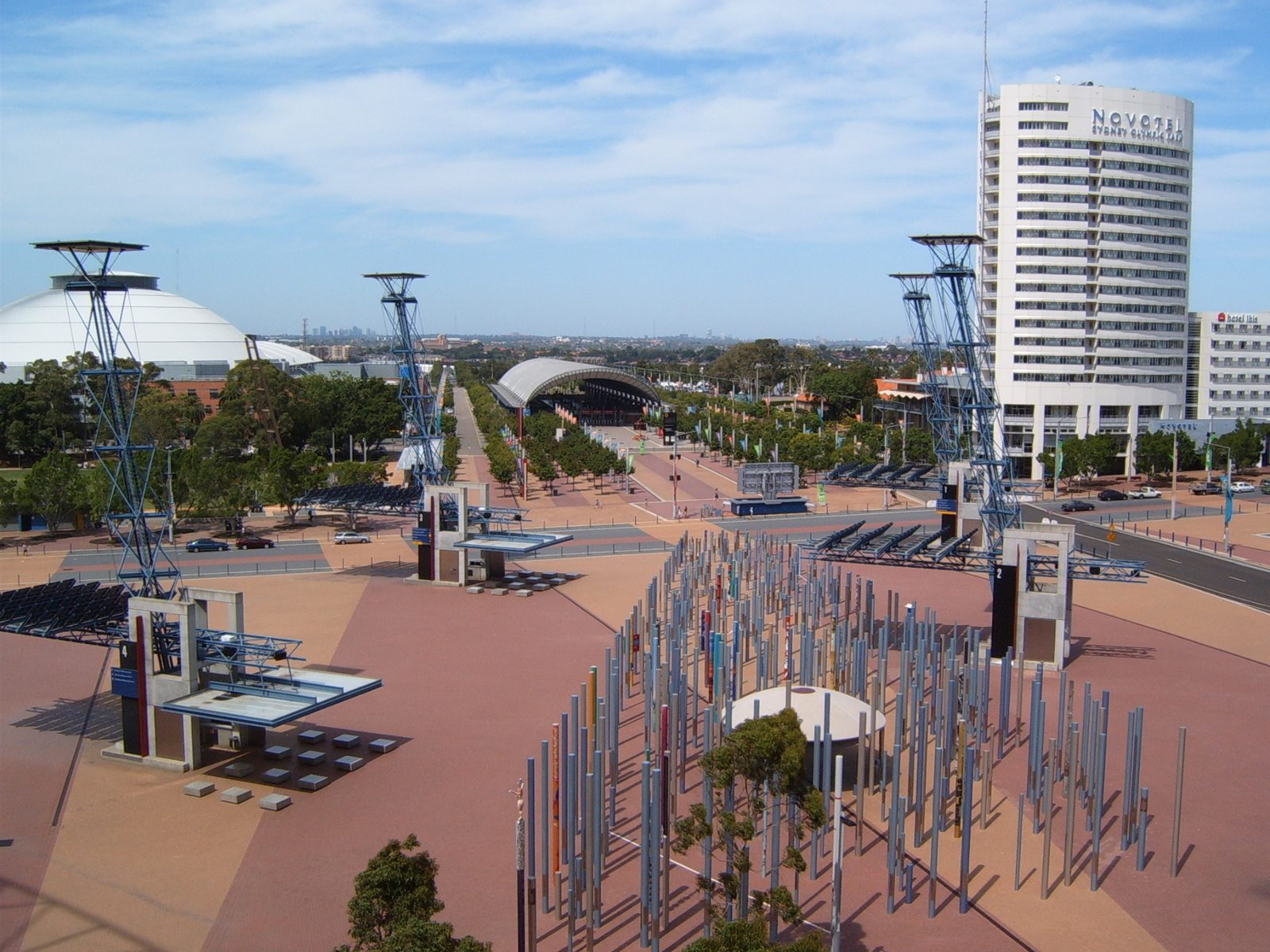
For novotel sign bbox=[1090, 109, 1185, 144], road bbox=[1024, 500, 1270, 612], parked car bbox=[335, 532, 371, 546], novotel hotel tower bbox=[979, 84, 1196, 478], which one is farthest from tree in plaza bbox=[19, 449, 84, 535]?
novotel sign bbox=[1090, 109, 1185, 144]

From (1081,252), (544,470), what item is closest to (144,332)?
(544,470)

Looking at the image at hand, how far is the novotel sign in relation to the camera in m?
95.3

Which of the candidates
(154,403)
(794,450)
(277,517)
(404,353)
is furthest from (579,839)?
(154,403)

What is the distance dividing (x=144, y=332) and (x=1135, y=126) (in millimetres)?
118785

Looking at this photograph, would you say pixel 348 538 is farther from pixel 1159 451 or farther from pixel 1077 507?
pixel 1159 451

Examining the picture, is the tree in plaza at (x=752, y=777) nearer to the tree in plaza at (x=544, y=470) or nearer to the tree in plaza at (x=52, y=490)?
the tree in plaza at (x=52, y=490)

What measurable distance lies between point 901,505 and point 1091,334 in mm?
32399

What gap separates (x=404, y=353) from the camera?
2223 inches

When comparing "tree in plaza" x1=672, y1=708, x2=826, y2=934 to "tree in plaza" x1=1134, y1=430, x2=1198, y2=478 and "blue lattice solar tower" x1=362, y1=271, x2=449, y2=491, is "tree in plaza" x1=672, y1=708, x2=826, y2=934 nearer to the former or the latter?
"blue lattice solar tower" x1=362, y1=271, x2=449, y2=491

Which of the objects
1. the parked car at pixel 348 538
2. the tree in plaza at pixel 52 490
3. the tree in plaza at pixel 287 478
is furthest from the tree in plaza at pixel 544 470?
→ the tree in plaza at pixel 52 490

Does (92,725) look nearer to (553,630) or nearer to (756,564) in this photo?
(553,630)

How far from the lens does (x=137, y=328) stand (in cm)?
13888

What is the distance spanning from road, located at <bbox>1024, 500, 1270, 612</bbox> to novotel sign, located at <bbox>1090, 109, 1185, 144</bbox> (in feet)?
148

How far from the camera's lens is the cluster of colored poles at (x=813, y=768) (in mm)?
20875
